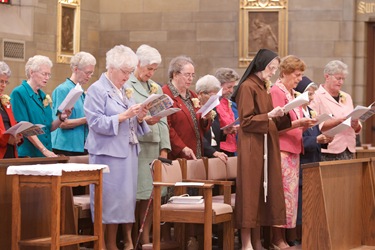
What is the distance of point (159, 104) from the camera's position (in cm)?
734

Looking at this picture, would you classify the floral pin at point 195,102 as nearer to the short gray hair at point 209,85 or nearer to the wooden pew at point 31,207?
the short gray hair at point 209,85

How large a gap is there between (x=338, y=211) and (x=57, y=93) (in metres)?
2.83

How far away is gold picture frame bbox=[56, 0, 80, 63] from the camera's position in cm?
1303

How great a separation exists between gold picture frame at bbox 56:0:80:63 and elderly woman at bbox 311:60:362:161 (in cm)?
494

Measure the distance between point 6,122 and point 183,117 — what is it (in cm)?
165

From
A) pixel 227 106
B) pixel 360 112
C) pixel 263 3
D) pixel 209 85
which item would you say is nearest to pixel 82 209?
pixel 209 85

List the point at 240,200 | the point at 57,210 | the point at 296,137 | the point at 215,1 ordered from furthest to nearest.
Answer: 1. the point at 215,1
2. the point at 296,137
3. the point at 240,200
4. the point at 57,210

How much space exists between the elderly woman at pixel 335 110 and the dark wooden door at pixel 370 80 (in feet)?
15.8

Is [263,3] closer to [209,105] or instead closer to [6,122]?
[209,105]

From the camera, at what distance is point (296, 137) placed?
8.24 m

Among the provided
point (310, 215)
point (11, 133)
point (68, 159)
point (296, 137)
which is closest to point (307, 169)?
point (310, 215)

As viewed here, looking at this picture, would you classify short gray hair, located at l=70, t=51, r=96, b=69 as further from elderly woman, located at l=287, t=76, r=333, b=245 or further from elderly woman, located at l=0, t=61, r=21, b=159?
elderly woman, located at l=287, t=76, r=333, b=245

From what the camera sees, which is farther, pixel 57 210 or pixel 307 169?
pixel 307 169

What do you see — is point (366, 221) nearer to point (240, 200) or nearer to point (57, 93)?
point (240, 200)
